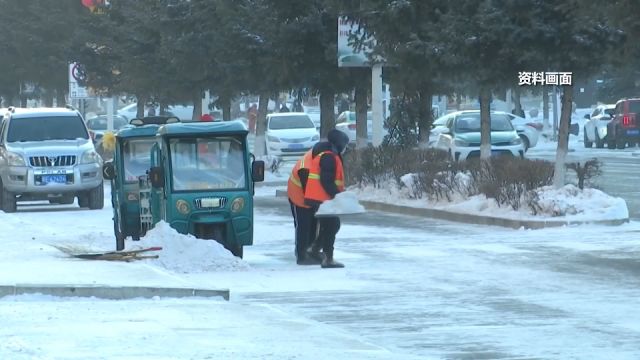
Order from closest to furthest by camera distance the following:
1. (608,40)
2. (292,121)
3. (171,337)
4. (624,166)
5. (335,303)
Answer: (171,337) → (335,303) → (608,40) → (624,166) → (292,121)

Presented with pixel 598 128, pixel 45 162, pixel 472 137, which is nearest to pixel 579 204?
pixel 45 162

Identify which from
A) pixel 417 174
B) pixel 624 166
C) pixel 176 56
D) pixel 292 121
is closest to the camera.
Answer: pixel 417 174

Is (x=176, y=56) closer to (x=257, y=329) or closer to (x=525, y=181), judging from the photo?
(x=525, y=181)

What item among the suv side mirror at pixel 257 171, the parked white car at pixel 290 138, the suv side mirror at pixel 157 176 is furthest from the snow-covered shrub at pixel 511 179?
the parked white car at pixel 290 138

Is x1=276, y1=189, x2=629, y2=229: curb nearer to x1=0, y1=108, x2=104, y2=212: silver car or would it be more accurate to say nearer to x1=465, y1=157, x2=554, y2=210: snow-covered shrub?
x1=465, y1=157, x2=554, y2=210: snow-covered shrub

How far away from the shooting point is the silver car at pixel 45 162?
2967 cm

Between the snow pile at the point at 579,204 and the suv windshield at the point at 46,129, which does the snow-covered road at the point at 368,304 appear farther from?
the suv windshield at the point at 46,129

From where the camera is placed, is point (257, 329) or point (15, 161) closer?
point (257, 329)

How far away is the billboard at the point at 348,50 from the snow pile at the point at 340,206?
38.1 ft

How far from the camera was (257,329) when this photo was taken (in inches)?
499

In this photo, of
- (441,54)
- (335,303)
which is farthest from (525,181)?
(335,303)

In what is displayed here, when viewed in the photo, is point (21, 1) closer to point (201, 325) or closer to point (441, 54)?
point (441, 54)

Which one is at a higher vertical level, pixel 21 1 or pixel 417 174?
pixel 21 1

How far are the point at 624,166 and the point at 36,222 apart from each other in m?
21.2
